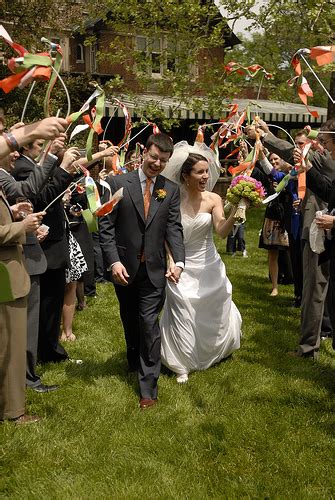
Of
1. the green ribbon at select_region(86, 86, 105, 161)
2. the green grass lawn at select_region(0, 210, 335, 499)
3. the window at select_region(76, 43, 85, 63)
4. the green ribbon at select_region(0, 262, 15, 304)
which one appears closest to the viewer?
the green grass lawn at select_region(0, 210, 335, 499)

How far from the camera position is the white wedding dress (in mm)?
5465

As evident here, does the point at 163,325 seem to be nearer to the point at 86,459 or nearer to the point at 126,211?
the point at 126,211

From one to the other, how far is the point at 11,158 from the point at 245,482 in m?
2.97

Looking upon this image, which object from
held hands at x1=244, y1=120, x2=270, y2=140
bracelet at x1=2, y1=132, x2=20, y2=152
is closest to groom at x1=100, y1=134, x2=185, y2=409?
held hands at x1=244, y1=120, x2=270, y2=140

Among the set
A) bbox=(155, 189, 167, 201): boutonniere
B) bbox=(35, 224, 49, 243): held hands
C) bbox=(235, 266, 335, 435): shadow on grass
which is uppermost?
bbox=(155, 189, 167, 201): boutonniere

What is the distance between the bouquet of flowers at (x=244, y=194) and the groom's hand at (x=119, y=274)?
3.72ft

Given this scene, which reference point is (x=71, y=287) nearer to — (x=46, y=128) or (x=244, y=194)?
(x=244, y=194)

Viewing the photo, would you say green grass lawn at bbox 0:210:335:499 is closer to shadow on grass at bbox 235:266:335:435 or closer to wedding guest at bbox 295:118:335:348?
shadow on grass at bbox 235:266:335:435

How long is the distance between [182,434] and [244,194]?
205 cm

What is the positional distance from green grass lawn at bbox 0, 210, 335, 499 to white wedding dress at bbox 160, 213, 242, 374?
0.20 m

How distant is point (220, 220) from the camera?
5.51 m

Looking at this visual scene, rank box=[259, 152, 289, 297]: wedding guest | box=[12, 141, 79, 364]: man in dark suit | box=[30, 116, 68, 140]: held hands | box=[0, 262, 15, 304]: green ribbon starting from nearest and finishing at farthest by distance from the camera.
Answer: box=[30, 116, 68, 140]: held hands, box=[0, 262, 15, 304]: green ribbon, box=[12, 141, 79, 364]: man in dark suit, box=[259, 152, 289, 297]: wedding guest

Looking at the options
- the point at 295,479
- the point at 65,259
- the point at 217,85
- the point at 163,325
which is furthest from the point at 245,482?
the point at 217,85

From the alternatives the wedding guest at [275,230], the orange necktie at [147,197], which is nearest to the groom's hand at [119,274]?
the orange necktie at [147,197]
